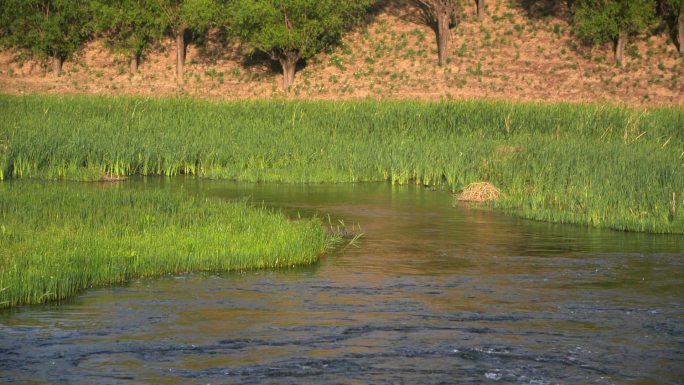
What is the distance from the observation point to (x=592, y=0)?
6081cm

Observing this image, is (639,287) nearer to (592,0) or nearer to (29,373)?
(29,373)

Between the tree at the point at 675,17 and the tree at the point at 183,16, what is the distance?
83.6 feet

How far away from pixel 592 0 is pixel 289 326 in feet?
167

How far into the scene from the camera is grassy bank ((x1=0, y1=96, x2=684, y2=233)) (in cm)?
2333

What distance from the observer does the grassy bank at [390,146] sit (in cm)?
2333

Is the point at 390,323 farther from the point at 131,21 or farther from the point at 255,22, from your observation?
the point at 131,21

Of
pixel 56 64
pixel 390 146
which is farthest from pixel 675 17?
pixel 56 64

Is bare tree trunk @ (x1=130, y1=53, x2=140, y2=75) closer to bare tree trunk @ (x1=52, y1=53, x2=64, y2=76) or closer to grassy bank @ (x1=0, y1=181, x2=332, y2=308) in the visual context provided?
bare tree trunk @ (x1=52, y1=53, x2=64, y2=76)

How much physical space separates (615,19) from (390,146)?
3177 centimetres

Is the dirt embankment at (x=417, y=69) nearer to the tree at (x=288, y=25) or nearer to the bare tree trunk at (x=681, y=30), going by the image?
the bare tree trunk at (x=681, y=30)

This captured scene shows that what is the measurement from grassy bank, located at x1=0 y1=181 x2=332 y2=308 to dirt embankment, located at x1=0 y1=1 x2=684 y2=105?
40.1 metres

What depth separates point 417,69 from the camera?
2539 inches

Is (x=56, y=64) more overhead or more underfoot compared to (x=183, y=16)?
more underfoot

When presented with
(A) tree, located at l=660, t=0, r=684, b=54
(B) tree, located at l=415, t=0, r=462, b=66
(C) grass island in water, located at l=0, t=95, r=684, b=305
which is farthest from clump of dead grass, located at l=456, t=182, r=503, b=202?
(B) tree, located at l=415, t=0, r=462, b=66
